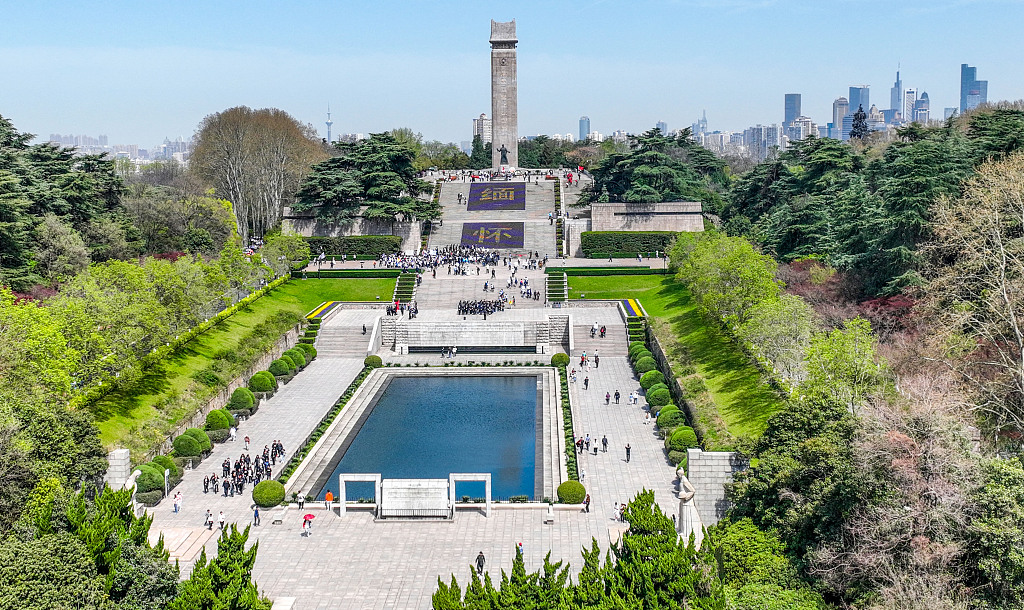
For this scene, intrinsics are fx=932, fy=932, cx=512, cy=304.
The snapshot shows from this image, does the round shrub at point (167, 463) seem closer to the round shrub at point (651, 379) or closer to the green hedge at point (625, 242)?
the round shrub at point (651, 379)

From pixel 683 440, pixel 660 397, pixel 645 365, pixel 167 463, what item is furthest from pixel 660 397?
pixel 167 463

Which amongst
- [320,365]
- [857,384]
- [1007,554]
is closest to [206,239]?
[320,365]

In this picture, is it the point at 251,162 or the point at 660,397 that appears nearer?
the point at 660,397

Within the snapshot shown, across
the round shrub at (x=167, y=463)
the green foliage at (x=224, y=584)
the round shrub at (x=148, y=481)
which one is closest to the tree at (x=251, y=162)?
the round shrub at (x=167, y=463)

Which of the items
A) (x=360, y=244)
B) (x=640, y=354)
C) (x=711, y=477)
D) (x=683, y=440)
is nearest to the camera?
(x=711, y=477)

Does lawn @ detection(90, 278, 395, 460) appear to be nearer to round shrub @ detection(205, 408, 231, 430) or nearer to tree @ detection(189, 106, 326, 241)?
round shrub @ detection(205, 408, 231, 430)

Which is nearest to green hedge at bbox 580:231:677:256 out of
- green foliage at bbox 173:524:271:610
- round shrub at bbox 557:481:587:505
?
round shrub at bbox 557:481:587:505

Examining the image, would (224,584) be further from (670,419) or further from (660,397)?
(660,397)

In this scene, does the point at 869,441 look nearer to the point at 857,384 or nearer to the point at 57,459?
the point at 857,384
